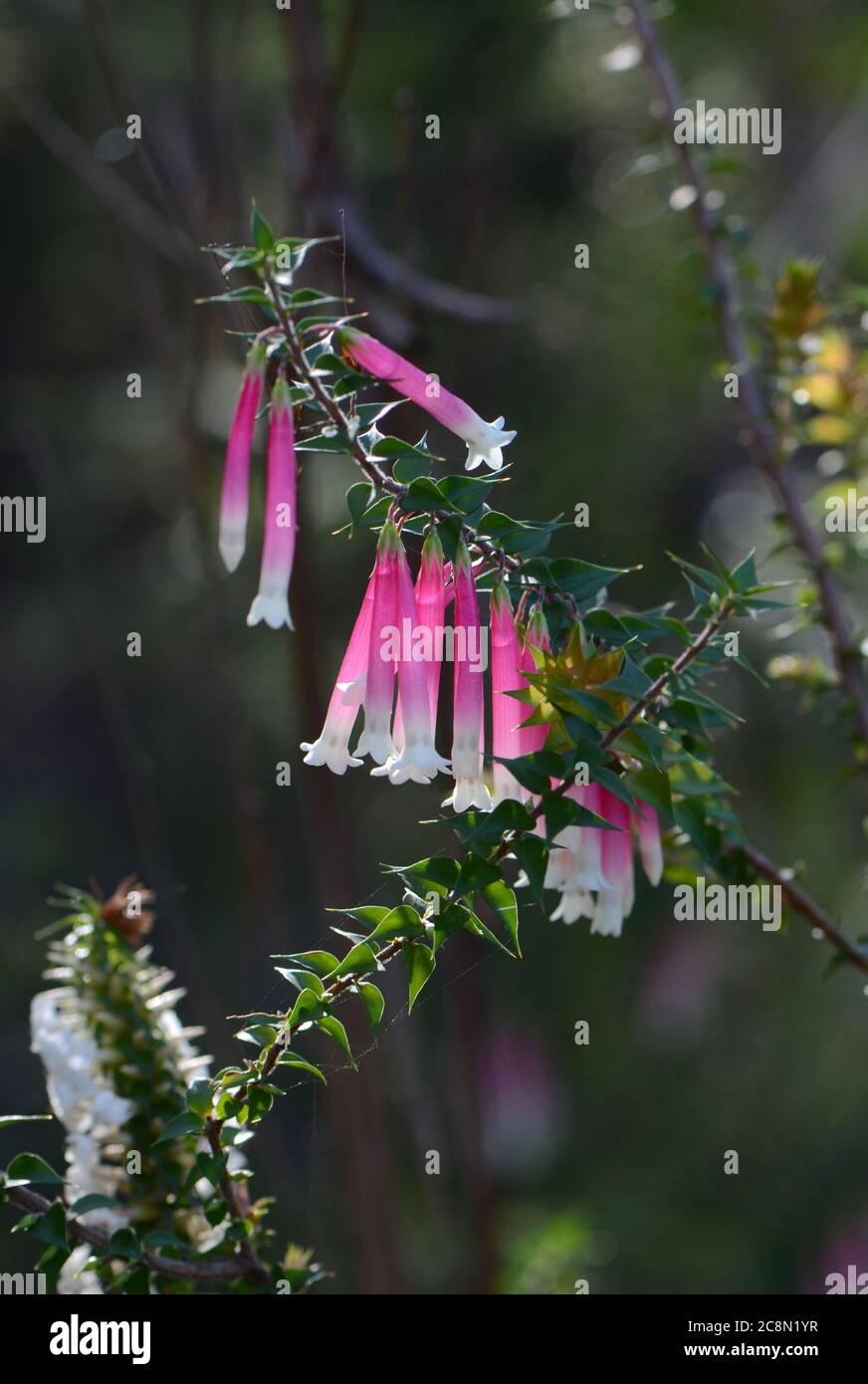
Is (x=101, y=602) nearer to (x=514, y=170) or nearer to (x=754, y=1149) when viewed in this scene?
(x=514, y=170)

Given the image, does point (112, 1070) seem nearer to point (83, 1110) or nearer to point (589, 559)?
point (83, 1110)

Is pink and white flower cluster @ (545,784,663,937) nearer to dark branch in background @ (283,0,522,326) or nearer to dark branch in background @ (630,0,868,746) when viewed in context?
dark branch in background @ (630,0,868,746)

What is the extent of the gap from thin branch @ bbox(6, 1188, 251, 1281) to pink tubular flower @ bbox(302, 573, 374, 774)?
27cm

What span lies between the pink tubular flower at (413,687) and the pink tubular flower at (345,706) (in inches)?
1.6

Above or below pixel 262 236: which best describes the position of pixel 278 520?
below

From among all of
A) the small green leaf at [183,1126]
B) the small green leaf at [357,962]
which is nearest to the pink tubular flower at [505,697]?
the small green leaf at [357,962]

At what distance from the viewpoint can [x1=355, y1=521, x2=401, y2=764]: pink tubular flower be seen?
2.42 feet

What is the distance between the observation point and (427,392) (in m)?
0.74

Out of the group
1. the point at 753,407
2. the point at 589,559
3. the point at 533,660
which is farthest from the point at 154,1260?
the point at 589,559

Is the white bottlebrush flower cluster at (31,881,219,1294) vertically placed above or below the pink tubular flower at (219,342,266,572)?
below

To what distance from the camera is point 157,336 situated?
148cm

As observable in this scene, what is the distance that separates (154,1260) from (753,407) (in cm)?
77

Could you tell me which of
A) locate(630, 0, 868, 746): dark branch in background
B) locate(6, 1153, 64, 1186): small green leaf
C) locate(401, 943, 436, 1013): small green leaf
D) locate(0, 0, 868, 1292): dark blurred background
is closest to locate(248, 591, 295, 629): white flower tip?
locate(401, 943, 436, 1013): small green leaf
